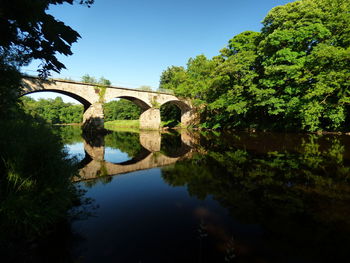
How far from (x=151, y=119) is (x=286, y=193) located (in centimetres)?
3002

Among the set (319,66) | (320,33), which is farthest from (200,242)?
(320,33)

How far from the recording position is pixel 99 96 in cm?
2566

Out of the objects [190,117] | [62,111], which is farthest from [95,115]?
[62,111]

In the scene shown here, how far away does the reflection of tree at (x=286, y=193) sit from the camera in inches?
110

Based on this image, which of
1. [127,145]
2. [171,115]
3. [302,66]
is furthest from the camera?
[171,115]

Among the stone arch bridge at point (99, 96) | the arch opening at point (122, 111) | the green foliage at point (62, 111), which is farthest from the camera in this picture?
the green foliage at point (62, 111)

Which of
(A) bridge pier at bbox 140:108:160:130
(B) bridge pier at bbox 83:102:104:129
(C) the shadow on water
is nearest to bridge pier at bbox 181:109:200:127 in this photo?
(A) bridge pier at bbox 140:108:160:130

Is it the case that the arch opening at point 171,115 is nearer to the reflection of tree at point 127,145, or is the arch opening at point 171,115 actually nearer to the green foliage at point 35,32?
the reflection of tree at point 127,145

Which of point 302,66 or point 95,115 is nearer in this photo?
point 302,66

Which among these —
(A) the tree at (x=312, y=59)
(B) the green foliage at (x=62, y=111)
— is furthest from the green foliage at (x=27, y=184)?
(B) the green foliage at (x=62, y=111)

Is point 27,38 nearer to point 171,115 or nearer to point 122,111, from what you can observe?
point 171,115

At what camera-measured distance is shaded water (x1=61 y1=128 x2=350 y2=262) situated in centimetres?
257

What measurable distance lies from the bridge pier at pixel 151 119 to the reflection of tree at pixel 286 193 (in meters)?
25.8

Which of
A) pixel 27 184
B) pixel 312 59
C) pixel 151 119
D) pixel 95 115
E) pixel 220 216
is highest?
pixel 312 59
